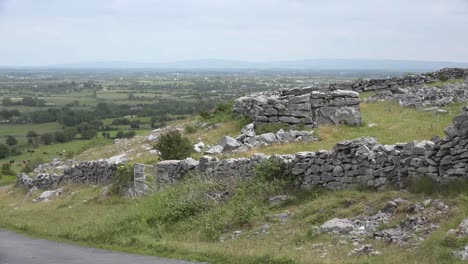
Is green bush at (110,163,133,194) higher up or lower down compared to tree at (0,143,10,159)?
higher up

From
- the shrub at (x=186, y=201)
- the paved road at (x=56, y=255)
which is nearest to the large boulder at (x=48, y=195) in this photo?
the paved road at (x=56, y=255)

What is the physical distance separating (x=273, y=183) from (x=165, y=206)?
3224 millimetres

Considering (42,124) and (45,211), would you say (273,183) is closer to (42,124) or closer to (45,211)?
(45,211)

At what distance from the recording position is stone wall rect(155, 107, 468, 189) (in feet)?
43.4

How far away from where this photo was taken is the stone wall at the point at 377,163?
43.4 ft

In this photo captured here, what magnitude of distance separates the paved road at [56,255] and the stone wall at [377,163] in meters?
4.65

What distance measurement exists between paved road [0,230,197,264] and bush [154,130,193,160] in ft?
22.1

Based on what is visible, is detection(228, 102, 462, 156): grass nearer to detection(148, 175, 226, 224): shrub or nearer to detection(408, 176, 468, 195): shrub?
detection(148, 175, 226, 224): shrub

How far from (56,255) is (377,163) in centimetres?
815

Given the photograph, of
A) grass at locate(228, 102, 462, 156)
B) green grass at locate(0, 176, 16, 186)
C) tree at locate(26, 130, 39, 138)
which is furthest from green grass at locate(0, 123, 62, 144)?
grass at locate(228, 102, 462, 156)

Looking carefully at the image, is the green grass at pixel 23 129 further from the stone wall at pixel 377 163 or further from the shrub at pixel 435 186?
the shrub at pixel 435 186

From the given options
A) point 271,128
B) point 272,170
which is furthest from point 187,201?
point 271,128

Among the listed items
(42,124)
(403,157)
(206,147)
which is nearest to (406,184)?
(403,157)

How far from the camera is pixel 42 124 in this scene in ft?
360
